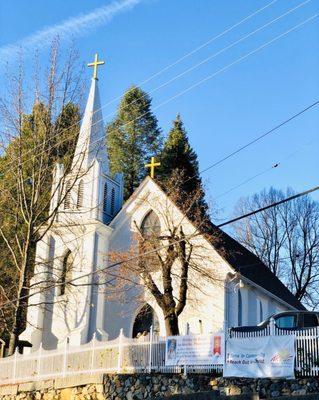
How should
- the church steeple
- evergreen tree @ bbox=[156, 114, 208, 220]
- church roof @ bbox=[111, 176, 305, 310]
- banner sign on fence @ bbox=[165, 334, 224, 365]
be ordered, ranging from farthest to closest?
evergreen tree @ bbox=[156, 114, 208, 220] < the church steeple < church roof @ bbox=[111, 176, 305, 310] < banner sign on fence @ bbox=[165, 334, 224, 365]

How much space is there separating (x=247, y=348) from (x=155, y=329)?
46.6ft

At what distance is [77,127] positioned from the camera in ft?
100

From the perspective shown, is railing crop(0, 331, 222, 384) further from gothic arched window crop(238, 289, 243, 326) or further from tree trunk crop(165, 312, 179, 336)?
gothic arched window crop(238, 289, 243, 326)

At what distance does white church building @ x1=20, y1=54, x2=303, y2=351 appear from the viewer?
29.9m

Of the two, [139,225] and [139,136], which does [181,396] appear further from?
[139,136]

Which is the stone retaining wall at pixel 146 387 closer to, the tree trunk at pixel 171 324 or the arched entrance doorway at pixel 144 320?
the tree trunk at pixel 171 324

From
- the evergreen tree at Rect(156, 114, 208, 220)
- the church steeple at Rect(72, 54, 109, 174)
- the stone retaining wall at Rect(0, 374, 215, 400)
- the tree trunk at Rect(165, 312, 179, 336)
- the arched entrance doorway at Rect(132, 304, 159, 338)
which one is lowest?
the stone retaining wall at Rect(0, 374, 215, 400)

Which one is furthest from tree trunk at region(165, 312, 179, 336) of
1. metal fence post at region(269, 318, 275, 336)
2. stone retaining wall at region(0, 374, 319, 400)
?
metal fence post at region(269, 318, 275, 336)

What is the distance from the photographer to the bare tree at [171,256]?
26.7 meters

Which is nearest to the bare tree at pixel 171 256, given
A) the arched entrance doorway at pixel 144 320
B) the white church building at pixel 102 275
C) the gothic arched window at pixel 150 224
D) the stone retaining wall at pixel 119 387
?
the gothic arched window at pixel 150 224

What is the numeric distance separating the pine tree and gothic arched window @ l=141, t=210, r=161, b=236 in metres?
18.1

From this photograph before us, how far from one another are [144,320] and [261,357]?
15629mm

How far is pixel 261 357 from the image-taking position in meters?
16.7

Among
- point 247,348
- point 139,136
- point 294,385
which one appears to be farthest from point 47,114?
point 139,136
